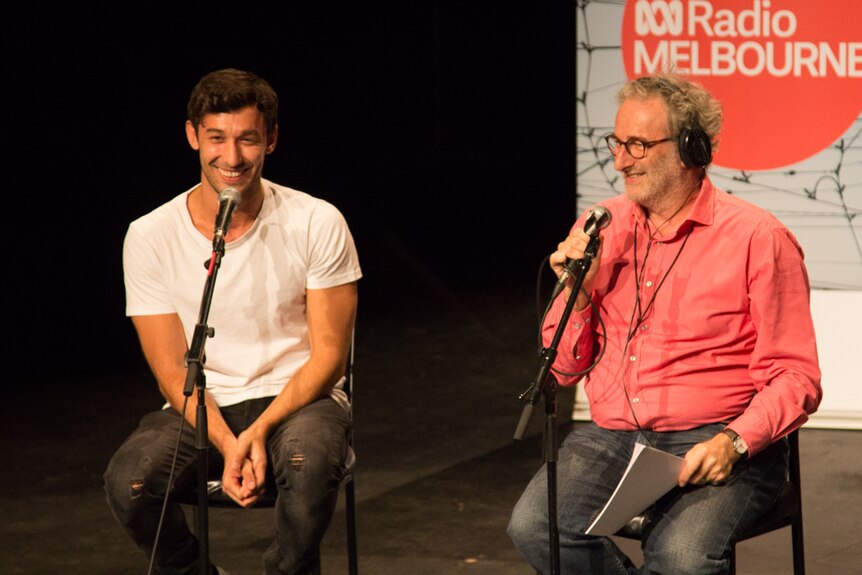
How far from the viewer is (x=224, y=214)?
2.80m

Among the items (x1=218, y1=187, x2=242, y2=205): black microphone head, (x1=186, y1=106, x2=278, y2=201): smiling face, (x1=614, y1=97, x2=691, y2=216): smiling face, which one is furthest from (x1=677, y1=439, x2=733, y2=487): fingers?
(x1=186, y1=106, x2=278, y2=201): smiling face

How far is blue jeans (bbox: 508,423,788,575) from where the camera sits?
8.95ft

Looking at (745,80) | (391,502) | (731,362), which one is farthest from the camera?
(745,80)

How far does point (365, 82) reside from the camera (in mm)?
13156

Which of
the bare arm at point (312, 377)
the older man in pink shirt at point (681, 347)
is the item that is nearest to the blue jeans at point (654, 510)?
the older man in pink shirt at point (681, 347)

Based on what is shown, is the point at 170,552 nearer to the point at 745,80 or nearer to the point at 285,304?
the point at 285,304

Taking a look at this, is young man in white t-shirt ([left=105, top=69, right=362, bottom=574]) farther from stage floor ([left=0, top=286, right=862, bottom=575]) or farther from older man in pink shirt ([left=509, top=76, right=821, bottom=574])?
stage floor ([left=0, top=286, right=862, bottom=575])

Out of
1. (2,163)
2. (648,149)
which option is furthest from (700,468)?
(2,163)

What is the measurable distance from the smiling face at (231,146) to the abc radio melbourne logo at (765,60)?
71.9 inches

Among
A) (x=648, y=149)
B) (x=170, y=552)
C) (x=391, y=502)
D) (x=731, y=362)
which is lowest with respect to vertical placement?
(x=391, y=502)

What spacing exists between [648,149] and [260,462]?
1.12 m

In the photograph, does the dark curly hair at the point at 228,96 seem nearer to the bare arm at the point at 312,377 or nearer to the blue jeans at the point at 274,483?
the bare arm at the point at 312,377

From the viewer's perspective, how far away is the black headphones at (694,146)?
291 cm

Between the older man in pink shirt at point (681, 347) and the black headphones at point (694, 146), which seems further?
the black headphones at point (694, 146)
